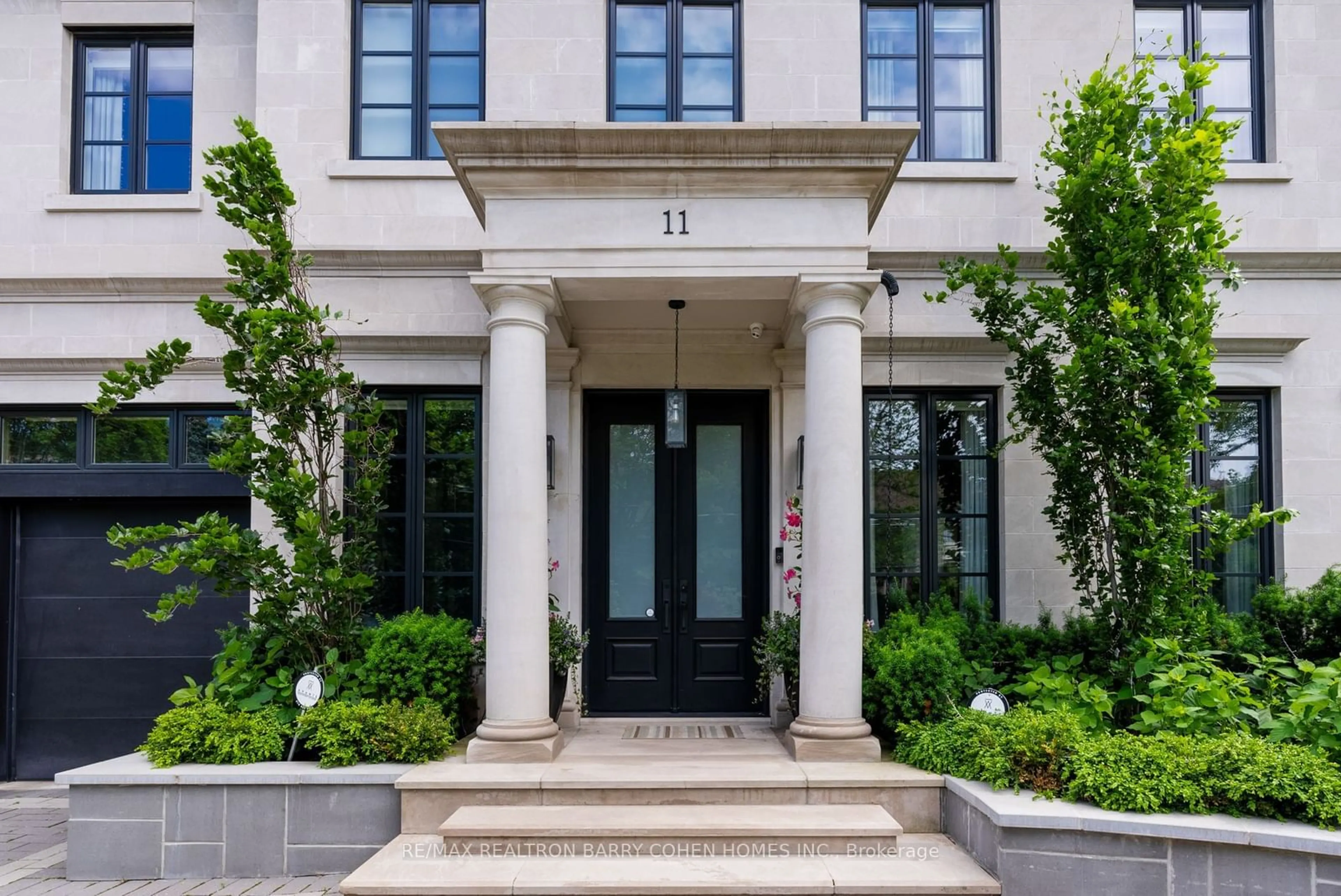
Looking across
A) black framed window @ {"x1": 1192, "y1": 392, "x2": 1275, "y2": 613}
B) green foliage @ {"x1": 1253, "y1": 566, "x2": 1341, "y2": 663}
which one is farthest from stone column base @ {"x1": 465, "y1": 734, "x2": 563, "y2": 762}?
black framed window @ {"x1": 1192, "y1": 392, "x2": 1275, "y2": 613}

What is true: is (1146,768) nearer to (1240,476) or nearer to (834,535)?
(834,535)

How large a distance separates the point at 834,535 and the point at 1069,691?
6.37ft

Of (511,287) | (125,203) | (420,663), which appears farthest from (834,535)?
(125,203)

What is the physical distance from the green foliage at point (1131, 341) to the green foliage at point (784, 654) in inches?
86.9

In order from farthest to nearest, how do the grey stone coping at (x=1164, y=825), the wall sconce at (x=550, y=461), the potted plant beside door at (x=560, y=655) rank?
the wall sconce at (x=550, y=461)
the potted plant beside door at (x=560, y=655)
the grey stone coping at (x=1164, y=825)

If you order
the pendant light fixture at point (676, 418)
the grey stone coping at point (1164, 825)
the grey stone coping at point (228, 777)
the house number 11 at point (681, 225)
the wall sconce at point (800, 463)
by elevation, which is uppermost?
the house number 11 at point (681, 225)

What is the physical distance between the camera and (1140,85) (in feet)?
21.7

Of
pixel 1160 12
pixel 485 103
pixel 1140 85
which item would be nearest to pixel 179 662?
pixel 485 103

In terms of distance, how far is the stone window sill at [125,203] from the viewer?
841 cm

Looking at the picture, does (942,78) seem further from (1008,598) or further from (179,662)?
(179,662)

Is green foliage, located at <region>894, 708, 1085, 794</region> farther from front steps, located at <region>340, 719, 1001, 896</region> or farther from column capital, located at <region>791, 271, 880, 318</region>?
column capital, located at <region>791, 271, 880, 318</region>

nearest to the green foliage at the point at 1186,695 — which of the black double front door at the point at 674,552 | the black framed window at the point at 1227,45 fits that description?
the black double front door at the point at 674,552

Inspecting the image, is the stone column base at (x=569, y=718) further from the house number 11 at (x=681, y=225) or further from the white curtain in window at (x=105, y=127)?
the white curtain in window at (x=105, y=127)

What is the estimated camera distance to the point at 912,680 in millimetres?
6594
